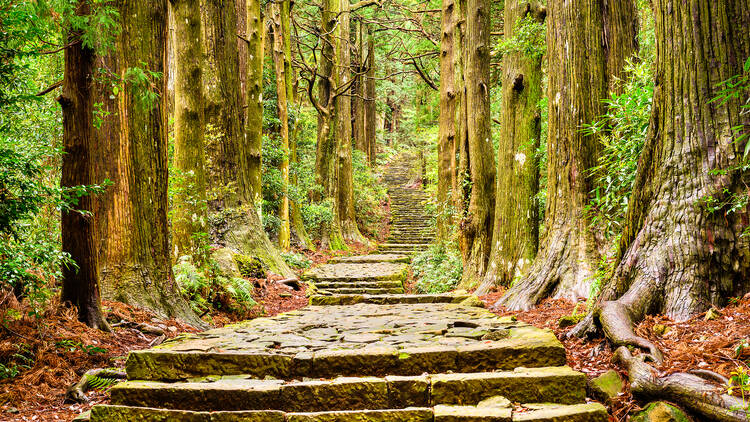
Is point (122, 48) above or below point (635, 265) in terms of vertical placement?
above

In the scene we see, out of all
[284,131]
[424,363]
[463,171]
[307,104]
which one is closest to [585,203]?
[424,363]

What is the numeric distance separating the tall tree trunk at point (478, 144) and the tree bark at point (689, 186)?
235 inches

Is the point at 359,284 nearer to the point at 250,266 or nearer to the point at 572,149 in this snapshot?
the point at 250,266

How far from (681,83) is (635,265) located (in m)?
1.40

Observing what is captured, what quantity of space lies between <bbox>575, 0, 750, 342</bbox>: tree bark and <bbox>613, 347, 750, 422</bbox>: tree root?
1.15 ft

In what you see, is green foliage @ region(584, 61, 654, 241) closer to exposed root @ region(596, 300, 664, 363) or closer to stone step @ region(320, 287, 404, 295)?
exposed root @ region(596, 300, 664, 363)

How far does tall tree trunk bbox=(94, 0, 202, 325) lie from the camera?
5516mm

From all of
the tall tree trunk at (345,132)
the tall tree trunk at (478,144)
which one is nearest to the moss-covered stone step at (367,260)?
the tall tree trunk at (345,132)

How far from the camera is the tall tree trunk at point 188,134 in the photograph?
25.2 ft

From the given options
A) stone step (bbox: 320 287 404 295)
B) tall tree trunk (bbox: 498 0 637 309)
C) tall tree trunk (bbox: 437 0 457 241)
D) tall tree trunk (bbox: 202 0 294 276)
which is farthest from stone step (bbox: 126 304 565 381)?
tall tree trunk (bbox: 437 0 457 241)

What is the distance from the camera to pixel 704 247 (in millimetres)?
3434

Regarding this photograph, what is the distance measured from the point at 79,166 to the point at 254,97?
8.87 meters

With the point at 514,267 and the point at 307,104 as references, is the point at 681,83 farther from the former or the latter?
the point at 307,104

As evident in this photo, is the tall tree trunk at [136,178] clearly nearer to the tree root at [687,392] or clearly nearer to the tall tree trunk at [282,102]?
the tree root at [687,392]
